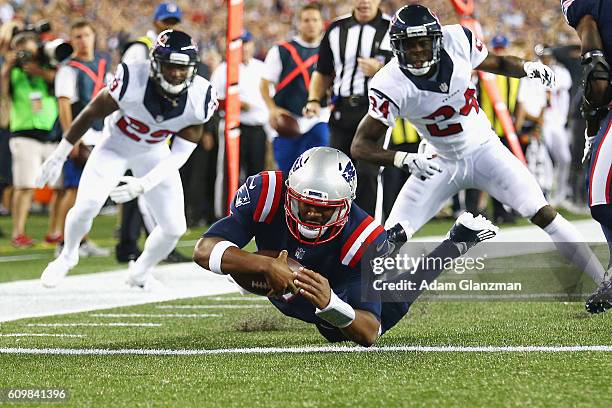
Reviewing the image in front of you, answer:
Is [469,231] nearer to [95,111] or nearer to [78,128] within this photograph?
[95,111]

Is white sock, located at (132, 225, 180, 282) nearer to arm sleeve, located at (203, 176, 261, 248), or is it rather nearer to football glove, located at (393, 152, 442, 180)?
football glove, located at (393, 152, 442, 180)

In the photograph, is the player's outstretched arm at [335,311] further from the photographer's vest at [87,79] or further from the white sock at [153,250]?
the photographer's vest at [87,79]

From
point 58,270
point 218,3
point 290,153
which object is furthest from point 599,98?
point 218,3

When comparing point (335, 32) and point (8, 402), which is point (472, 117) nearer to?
point (335, 32)

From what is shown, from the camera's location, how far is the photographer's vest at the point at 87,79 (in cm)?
948

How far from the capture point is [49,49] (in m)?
9.42

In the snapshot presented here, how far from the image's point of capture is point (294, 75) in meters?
9.27

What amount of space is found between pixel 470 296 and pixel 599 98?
1.43 meters

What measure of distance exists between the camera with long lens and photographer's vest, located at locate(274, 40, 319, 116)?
173cm

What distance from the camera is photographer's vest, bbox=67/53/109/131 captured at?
9477mm

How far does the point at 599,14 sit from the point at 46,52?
570cm

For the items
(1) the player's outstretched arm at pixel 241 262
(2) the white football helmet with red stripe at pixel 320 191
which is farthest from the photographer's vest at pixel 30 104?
(2) the white football helmet with red stripe at pixel 320 191

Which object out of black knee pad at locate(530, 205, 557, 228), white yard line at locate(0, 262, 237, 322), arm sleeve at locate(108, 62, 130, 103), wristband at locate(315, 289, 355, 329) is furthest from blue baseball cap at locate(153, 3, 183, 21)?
wristband at locate(315, 289, 355, 329)

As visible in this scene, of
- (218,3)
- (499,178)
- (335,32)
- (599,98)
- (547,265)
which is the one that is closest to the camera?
(599,98)
